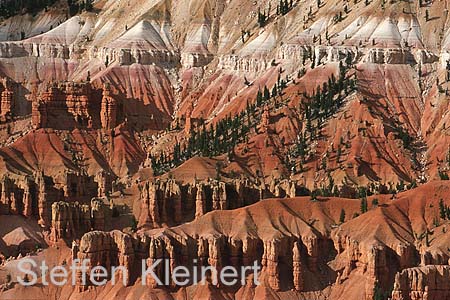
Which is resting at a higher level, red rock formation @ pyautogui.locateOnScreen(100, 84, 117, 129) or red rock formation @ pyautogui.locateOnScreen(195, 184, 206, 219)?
red rock formation @ pyautogui.locateOnScreen(100, 84, 117, 129)

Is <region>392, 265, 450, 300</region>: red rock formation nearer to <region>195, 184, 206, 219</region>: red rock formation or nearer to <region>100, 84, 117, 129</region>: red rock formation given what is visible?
<region>195, 184, 206, 219</region>: red rock formation

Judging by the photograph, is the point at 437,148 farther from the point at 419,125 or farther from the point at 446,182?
the point at 446,182

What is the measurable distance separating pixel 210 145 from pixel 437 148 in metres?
33.9

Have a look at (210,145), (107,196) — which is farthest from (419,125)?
(107,196)

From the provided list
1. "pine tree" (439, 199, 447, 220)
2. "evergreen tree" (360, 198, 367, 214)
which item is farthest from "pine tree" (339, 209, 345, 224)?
"pine tree" (439, 199, 447, 220)

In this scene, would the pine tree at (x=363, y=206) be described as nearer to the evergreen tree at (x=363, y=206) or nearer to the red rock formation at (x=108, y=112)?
the evergreen tree at (x=363, y=206)

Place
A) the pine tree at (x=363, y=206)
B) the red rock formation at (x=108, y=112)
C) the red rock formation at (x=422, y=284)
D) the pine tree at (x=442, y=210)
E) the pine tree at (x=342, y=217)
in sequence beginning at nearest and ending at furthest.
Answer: the red rock formation at (x=422, y=284) < the pine tree at (x=442, y=210) < the pine tree at (x=342, y=217) < the pine tree at (x=363, y=206) < the red rock formation at (x=108, y=112)

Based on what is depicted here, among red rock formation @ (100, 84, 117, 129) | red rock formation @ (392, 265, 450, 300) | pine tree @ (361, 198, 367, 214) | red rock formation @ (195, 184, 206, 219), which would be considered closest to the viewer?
red rock formation @ (392, 265, 450, 300)

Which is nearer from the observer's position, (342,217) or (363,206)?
(342,217)

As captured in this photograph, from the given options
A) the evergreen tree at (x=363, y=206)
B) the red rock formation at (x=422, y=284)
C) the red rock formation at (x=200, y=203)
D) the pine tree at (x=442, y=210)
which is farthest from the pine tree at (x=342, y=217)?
the red rock formation at (x=422, y=284)

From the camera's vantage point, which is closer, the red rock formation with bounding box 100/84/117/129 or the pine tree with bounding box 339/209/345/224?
the pine tree with bounding box 339/209/345/224

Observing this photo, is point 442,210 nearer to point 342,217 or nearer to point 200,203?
point 342,217

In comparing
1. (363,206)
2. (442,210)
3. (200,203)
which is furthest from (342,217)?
(200,203)

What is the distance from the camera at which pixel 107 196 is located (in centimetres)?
13725
